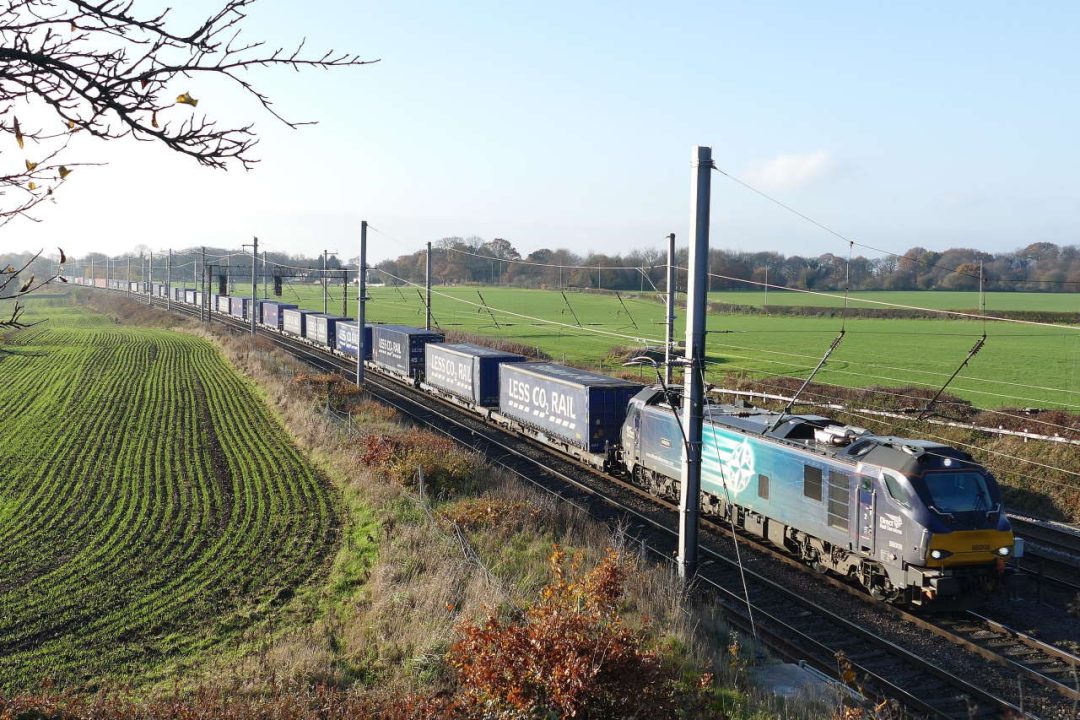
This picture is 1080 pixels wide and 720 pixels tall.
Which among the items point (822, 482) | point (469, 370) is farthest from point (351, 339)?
point (822, 482)

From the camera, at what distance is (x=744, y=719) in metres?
10.0

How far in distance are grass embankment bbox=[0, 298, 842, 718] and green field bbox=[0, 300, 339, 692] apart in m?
1.44

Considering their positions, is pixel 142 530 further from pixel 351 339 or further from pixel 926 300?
pixel 926 300

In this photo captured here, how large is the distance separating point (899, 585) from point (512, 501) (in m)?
8.82

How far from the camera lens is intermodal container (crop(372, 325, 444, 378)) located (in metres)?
45.1

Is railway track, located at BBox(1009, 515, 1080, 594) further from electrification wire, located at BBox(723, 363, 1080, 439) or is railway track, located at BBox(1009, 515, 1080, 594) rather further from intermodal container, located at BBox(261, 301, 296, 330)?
intermodal container, located at BBox(261, 301, 296, 330)

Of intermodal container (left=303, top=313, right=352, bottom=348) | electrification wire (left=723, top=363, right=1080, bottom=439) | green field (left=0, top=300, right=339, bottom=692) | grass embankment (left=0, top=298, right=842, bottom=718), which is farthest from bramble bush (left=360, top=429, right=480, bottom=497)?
intermodal container (left=303, top=313, right=352, bottom=348)

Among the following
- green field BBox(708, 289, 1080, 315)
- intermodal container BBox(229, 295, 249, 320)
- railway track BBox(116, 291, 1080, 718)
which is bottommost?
railway track BBox(116, 291, 1080, 718)

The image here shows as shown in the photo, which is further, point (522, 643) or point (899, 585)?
point (899, 585)

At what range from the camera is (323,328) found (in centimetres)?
6356

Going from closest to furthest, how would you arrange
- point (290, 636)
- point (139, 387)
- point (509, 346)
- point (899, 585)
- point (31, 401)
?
point (290, 636) → point (899, 585) → point (31, 401) → point (139, 387) → point (509, 346)

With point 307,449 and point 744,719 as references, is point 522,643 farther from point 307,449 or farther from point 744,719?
point 307,449

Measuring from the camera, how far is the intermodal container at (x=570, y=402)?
2680cm

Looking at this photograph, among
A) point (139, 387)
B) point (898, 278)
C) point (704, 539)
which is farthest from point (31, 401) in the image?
point (898, 278)
